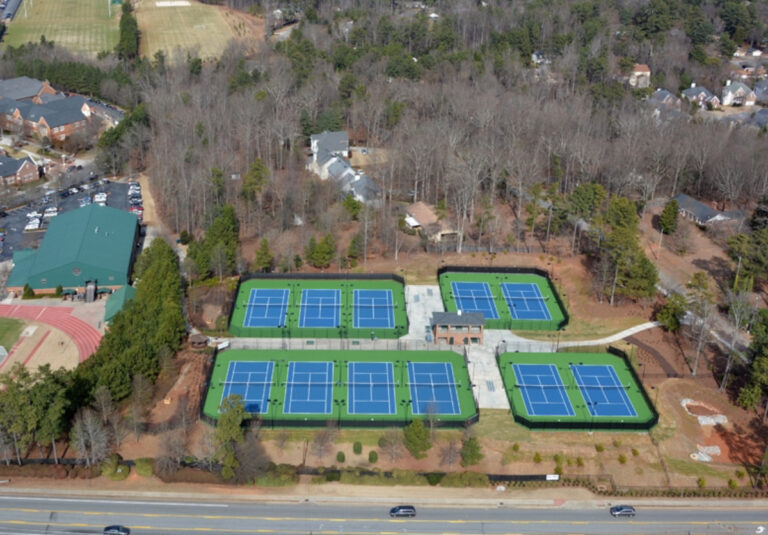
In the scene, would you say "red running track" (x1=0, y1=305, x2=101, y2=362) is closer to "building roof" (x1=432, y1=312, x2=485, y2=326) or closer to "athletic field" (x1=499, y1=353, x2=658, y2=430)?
"building roof" (x1=432, y1=312, x2=485, y2=326)

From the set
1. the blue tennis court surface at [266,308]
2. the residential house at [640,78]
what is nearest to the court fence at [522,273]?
the blue tennis court surface at [266,308]

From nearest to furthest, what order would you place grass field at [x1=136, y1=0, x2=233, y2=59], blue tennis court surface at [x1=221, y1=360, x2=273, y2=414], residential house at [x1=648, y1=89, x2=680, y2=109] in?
1. blue tennis court surface at [x1=221, y1=360, x2=273, y2=414]
2. residential house at [x1=648, y1=89, x2=680, y2=109]
3. grass field at [x1=136, y1=0, x2=233, y2=59]

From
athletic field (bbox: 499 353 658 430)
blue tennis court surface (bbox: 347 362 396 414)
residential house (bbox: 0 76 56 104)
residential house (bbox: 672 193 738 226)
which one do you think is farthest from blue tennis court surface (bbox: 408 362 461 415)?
residential house (bbox: 0 76 56 104)

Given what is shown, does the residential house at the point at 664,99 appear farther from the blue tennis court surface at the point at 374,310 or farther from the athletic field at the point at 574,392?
the blue tennis court surface at the point at 374,310

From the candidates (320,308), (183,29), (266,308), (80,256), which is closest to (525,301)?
(320,308)

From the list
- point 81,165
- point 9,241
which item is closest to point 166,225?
point 9,241

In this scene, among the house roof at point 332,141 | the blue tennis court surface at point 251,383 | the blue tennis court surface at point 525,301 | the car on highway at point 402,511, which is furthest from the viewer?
the house roof at point 332,141
